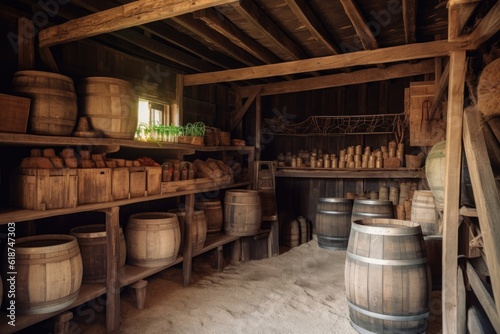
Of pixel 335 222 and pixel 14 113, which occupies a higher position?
pixel 14 113

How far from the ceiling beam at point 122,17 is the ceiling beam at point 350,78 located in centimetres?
381

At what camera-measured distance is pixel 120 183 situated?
3488 mm

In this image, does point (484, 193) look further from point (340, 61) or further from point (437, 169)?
point (340, 61)

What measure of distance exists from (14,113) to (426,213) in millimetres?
4378

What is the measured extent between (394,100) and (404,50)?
2.87 metres

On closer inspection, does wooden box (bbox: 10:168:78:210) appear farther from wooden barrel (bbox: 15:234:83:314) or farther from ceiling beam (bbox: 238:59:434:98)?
ceiling beam (bbox: 238:59:434:98)

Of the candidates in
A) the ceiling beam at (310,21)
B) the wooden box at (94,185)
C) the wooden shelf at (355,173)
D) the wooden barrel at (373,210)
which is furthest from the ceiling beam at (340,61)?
the wooden box at (94,185)

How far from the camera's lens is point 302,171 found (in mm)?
6980

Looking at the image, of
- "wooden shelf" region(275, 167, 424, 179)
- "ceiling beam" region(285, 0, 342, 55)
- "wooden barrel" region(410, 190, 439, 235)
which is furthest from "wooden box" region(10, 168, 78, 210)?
"wooden shelf" region(275, 167, 424, 179)

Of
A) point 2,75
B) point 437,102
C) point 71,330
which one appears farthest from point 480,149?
point 2,75

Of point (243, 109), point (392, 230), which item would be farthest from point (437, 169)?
point (243, 109)

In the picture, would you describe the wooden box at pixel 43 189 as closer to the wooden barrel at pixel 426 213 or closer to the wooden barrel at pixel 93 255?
the wooden barrel at pixel 93 255

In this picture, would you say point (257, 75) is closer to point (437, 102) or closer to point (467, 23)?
point (437, 102)

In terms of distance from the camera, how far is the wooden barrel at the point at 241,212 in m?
5.38
